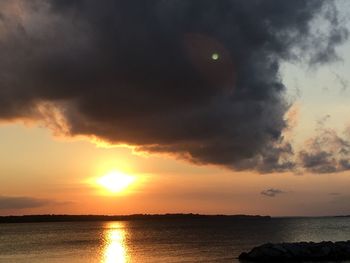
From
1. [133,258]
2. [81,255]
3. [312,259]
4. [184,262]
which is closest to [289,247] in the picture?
[312,259]

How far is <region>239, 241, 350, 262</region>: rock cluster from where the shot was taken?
74.6 metres

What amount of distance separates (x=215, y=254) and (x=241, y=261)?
60.0ft

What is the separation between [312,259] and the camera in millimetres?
74500

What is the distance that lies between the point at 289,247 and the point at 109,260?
31.6m

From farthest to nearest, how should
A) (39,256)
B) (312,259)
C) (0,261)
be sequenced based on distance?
(39,256) → (0,261) → (312,259)

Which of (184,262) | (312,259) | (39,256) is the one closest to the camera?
(312,259)

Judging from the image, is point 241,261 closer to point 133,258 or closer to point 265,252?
point 265,252

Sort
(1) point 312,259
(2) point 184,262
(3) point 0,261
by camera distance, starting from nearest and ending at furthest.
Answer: (1) point 312,259, (2) point 184,262, (3) point 0,261

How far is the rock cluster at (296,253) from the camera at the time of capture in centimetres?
7462

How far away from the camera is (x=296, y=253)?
248 feet

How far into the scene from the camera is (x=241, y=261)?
7606cm

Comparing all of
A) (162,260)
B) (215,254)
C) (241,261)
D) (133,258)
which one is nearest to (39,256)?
(133,258)

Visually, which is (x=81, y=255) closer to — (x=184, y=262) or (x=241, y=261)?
(x=184, y=262)

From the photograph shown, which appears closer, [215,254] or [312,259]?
[312,259]
